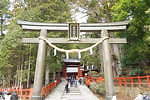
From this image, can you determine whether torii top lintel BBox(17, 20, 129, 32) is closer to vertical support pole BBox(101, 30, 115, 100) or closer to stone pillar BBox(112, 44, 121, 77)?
vertical support pole BBox(101, 30, 115, 100)

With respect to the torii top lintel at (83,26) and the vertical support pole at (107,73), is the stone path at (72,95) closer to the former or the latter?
the vertical support pole at (107,73)

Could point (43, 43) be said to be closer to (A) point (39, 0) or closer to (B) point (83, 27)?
(B) point (83, 27)

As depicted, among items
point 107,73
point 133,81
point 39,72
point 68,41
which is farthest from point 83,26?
point 133,81

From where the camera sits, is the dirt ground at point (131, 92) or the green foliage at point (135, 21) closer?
the dirt ground at point (131, 92)

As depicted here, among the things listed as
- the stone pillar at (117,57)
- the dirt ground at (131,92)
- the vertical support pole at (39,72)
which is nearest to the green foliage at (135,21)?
the dirt ground at (131,92)

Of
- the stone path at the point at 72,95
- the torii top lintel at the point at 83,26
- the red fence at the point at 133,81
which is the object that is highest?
the torii top lintel at the point at 83,26

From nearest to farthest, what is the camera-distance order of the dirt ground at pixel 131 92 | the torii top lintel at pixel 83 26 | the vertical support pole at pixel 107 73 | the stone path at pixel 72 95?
the vertical support pole at pixel 107 73 < the dirt ground at pixel 131 92 < the torii top lintel at pixel 83 26 < the stone path at pixel 72 95

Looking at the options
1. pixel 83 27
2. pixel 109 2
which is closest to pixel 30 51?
pixel 83 27

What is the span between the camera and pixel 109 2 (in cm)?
1617

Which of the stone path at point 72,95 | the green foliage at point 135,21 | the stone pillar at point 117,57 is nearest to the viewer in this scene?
the green foliage at point 135,21

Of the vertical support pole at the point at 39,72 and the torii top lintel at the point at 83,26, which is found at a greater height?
the torii top lintel at the point at 83,26

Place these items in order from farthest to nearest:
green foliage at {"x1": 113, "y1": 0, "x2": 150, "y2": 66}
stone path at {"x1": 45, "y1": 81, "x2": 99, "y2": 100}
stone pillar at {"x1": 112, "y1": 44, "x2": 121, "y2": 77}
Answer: stone pillar at {"x1": 112, "y1": 44, "x2": 121, "y2": 77} < stone path at {"x1": 45, "y1": 81, "x2": 99, "y2": 100} < green foliage at {"x1": 113, "y1": 0, "x2": 150, "y2": 66}

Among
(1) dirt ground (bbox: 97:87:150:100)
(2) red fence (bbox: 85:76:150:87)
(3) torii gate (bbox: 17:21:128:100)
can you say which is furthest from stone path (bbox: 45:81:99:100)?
(3) torii gate (bbox: 17:21:128:100)

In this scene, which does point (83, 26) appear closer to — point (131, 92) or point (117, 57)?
point (131, 92)
